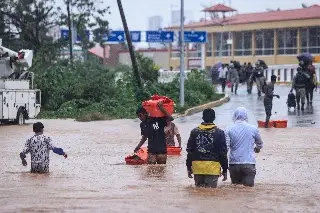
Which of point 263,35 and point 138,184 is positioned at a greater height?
point 263,35

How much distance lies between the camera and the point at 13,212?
1168 cm

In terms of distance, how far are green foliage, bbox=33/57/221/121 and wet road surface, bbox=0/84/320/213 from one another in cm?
1207

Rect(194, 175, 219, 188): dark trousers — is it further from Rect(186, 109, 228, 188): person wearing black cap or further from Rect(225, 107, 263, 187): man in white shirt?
Rect(225, 107, 263, 187): man in white shirt

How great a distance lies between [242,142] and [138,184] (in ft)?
6.94

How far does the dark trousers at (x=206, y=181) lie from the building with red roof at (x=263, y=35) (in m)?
77.7

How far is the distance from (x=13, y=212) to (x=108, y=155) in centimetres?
1035

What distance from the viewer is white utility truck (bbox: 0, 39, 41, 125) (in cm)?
3350

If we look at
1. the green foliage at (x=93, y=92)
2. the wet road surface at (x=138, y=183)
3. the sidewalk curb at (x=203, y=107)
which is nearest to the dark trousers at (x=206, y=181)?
the wet road surface at (x=138, y=183)

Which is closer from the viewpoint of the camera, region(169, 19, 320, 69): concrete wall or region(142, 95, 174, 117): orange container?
region(142, 95, 174, 117): orange container

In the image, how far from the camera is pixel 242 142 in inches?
565

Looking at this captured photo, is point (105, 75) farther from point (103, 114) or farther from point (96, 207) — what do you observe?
point (96, 207)

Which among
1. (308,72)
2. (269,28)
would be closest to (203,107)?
(308,72)

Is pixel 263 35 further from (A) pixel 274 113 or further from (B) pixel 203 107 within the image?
(A) pixel 274 113

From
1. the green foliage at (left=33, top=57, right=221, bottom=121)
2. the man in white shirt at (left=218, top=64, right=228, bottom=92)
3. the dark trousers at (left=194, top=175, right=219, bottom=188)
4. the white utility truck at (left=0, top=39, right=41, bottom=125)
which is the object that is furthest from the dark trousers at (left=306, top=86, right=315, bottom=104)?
the dark trousers at (left=194, top=175, right=219, bottom=188)
